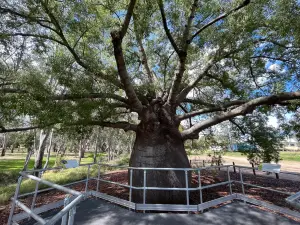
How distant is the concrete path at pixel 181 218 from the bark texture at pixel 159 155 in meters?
1.42

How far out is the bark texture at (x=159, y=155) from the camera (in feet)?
17.9

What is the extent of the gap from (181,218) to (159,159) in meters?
2.11

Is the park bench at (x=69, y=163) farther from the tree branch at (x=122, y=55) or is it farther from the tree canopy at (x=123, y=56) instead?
the tree branch at (x=122, y=55)

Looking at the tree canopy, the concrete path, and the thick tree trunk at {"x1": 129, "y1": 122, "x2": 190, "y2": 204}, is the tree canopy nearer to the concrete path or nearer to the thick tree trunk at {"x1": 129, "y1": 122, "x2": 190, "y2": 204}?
the thick tree trunk at {"x1": 129, "y1": 122, "x2": 190, "y2": 204}

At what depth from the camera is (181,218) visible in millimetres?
3816

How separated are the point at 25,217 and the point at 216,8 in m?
7.08

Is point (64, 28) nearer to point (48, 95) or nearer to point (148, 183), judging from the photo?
point (48, 95)

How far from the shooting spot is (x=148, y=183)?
18.3 feet

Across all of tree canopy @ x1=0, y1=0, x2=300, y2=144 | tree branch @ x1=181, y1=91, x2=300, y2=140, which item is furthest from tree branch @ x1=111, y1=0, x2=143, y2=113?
tree branch @ x1=181, y1=91, x2=300, y2=140

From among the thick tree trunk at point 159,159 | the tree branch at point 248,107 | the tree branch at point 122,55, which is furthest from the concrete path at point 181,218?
the tree branch at point 122,55

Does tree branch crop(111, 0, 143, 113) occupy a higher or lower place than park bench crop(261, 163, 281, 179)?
higher

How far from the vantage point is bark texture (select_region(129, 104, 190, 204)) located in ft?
17.9

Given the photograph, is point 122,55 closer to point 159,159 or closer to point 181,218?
point 159,159

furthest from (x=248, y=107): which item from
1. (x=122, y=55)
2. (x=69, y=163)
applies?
(x=69, y=163)
